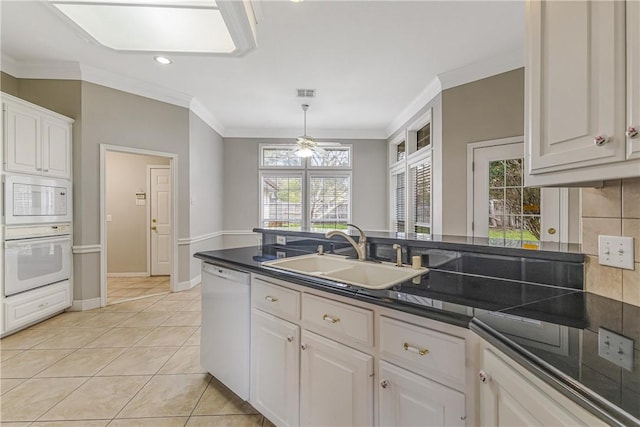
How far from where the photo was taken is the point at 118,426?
1.74 metres

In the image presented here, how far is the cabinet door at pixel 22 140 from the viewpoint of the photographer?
283cm

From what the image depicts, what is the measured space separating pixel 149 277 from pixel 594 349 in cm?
605

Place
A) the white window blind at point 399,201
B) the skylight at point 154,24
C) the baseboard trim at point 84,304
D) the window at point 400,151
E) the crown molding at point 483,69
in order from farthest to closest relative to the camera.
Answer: the window at point 400,151 < the white window blind at point 399,201 < the baseboard trim at point 84,304 < the crown molding at point 483,69 < the skylight at point 154,24

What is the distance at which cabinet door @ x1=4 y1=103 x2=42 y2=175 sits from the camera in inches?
111

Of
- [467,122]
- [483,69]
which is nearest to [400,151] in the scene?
[467,122]

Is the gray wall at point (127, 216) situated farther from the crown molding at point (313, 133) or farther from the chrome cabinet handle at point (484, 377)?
the chrome cabinet handle at point (484, 377)

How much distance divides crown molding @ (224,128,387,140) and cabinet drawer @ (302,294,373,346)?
5.15 metres

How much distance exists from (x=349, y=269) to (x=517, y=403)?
1095mm

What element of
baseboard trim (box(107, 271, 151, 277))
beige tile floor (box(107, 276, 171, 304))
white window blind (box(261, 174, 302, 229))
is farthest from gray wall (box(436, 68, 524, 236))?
baseboard trim (box(107, 271, 151, 277))

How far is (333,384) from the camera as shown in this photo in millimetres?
1334

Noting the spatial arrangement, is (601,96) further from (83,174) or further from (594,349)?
(83,174)

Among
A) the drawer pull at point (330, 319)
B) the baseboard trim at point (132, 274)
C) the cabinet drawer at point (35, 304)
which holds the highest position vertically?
the drawer pull at point (330, 319)

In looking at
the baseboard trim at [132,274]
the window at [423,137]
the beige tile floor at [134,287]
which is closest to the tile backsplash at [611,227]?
the window at [423,137]

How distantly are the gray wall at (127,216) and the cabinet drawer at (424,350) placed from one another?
5.43 metres
